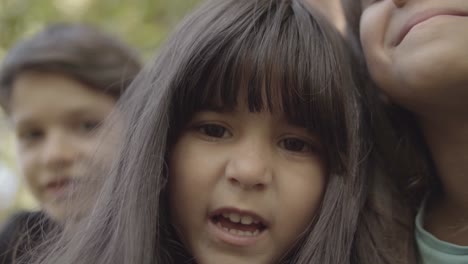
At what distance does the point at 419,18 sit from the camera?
51.6 inches

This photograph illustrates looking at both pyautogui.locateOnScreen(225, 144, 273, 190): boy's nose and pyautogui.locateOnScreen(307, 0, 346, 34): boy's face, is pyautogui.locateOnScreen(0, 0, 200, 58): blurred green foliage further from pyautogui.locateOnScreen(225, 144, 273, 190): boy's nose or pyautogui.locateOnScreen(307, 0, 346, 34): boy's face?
pyautogui.locateOnScreen(225, 144, 273, 190): boy's nose

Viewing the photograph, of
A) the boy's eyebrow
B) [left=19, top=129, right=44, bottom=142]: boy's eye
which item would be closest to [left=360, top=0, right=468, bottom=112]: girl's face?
the boy's eyebrow

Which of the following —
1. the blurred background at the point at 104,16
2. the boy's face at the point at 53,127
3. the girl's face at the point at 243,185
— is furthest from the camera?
the blurred background at the point at 104,16

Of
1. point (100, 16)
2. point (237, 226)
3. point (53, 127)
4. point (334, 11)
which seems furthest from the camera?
point (100, 16)

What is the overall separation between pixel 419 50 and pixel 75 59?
3.99 ft

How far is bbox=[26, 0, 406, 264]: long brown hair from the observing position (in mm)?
1360

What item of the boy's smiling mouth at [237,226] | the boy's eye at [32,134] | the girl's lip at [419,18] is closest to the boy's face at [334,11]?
the girl's lip at [419,18]

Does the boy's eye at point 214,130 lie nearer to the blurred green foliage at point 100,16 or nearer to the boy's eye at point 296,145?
the boy's eye at point 296,145

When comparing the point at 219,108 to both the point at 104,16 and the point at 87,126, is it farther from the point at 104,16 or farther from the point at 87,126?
the point at 104,16

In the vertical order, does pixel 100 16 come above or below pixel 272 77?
below

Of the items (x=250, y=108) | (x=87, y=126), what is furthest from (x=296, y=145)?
(x=87, y=126)

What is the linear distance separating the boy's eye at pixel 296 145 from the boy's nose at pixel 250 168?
0.06 metres

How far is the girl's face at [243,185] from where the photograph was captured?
4.38 feet

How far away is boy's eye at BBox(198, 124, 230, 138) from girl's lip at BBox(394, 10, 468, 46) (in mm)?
388
